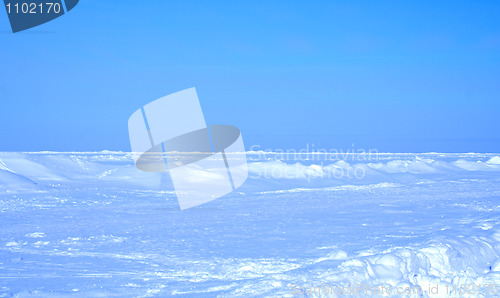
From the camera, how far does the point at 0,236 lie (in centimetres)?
675

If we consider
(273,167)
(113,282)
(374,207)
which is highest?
(113,282)

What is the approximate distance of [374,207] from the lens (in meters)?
10.8

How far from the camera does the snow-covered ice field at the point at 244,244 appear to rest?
4.48m

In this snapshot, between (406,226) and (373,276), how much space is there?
11.9 ft

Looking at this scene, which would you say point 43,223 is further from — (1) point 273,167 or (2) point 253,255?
(1) point 273,167

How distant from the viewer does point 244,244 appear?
20.9 feet

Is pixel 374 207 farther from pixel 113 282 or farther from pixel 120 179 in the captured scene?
pixel 120 179

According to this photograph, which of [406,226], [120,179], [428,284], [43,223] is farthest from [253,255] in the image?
[120,179]

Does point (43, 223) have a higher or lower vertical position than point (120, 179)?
higher

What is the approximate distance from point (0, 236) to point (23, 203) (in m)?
4.01

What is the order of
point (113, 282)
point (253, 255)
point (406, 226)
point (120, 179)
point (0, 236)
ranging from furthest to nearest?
1. point (120, 179)
2. point (406, 226)
3. point (0, 236)
4. point (253, 255)
5. point (113, 282)

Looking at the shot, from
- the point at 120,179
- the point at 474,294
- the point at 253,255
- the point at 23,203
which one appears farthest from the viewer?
the point at 120,179

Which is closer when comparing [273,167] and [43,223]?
[43,223]

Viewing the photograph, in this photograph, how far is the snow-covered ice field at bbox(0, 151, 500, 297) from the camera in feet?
14.7
